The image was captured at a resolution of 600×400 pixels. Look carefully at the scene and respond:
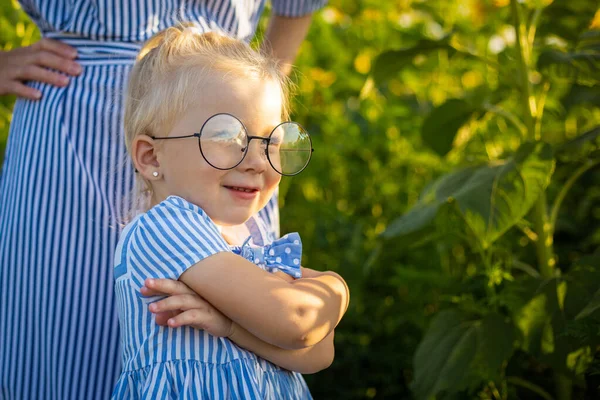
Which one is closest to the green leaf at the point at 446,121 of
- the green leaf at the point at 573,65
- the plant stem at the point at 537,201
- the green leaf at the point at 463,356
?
the plant stem at the point at 537,201

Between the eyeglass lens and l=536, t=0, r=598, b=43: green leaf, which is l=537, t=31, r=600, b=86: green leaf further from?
the eyeglass lens

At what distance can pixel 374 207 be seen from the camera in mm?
3059

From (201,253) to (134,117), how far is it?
1.05 feet

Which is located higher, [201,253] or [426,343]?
[201,253]

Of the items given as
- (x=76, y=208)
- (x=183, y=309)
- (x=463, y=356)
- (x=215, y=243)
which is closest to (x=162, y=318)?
(x=183, y=309)

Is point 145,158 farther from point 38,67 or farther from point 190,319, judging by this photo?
point 38,67

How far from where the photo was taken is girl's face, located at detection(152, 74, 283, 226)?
134 centimetres

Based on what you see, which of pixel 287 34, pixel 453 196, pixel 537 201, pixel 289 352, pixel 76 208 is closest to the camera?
pixel 289 352

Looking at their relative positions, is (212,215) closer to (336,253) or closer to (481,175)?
(481,175)

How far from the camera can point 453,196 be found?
1.91 m

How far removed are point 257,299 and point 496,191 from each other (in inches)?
35.1

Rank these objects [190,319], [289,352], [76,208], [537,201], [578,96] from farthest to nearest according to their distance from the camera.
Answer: [578,96], [537,201], [76,208], [289,352], [190,319]

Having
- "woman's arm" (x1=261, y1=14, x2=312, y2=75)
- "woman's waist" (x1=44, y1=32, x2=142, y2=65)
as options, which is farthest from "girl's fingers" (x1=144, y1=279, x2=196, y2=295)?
"woman's arm" (x1=261, y1=14, x2=312, y2=75)

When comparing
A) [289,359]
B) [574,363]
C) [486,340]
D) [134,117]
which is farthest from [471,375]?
[134,117]
